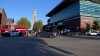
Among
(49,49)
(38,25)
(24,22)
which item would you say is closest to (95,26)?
(24,22)

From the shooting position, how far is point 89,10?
369 ft

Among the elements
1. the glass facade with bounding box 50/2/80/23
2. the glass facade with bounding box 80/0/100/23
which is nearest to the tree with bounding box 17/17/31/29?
the glass facade with bounding box 50/2/80/23

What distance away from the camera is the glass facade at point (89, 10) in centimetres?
10969

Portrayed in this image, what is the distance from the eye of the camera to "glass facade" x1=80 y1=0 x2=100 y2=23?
360 ft

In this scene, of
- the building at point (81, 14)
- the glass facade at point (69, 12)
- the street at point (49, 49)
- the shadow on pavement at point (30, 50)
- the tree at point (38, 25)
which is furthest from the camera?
the tree at point (38, 25)

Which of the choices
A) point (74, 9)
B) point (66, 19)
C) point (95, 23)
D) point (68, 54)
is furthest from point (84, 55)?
point (66, 19)

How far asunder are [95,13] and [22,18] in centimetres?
5330

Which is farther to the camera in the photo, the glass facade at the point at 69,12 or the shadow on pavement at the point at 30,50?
the glass facade at the point at 69,12

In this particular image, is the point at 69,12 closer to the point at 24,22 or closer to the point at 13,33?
the point at 24,22

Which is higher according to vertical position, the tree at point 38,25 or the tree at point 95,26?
the tree at point 38,25

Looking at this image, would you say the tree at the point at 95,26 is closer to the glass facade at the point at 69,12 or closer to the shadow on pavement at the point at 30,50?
the glass facade at the point at 69,12

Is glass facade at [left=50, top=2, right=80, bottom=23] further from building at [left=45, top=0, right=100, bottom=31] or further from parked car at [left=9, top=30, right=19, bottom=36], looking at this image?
parked car at [left=9, top=30, right=19, bottom=36]

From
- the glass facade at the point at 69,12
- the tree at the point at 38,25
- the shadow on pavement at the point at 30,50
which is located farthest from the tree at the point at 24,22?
the shadow on pavement at the point at 30,50

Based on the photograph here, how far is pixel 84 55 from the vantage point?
17484 millimetres
